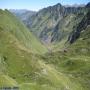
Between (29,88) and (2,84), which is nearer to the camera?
(2,84)

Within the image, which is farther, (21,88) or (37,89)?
(37,89)

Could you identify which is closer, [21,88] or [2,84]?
[2,84]

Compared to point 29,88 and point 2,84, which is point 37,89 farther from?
point 2,84

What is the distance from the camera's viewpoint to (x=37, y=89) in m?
198

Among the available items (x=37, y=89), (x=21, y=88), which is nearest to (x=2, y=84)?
(x=21, y=88)

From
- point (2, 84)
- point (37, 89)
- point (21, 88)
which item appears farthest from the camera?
point (37, 89)

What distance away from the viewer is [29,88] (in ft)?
627

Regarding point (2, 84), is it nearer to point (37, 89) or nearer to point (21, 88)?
point (21, 88)

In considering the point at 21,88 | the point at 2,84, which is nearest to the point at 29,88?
the point at 21,88

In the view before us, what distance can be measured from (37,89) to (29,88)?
8330 mm

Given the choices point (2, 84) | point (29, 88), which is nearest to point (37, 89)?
point (29, 88)

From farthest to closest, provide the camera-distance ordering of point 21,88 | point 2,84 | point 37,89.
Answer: point 37,89 → point 21,88 → point 2,84

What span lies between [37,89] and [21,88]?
1644 centimetres
